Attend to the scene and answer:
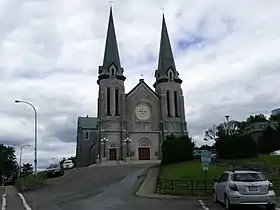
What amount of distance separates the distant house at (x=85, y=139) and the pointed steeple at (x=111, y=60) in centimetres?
1578

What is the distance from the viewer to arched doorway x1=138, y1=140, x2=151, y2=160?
257ft

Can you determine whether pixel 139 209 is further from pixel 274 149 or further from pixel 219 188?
pixel 274 149

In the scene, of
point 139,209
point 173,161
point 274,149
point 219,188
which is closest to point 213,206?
point 219,188

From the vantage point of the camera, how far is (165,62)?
3329 inches

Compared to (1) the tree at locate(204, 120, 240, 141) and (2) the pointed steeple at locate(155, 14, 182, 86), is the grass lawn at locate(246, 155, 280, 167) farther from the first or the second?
(1) the tree at locate(204, 120, 240, 141)

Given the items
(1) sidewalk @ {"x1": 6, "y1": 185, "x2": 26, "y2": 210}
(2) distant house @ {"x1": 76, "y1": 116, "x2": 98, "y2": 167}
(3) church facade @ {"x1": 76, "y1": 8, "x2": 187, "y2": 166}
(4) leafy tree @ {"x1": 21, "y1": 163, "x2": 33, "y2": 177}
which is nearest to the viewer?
(1) sidewalk @ {"x1": 6, "y1": 185, "x2": 26, "y2": 210}

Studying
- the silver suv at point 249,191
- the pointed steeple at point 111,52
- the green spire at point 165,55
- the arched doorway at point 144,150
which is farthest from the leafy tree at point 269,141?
the silver suv at point 249,191

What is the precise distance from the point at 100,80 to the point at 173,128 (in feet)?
54.0

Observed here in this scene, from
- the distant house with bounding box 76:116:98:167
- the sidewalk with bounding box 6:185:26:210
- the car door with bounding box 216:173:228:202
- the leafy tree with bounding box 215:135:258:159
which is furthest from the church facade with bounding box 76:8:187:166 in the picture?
the car door with bounding box 216:173:228:202

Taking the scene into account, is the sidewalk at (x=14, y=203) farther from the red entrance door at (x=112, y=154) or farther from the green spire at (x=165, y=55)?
the green spire at (x=165, y=55)

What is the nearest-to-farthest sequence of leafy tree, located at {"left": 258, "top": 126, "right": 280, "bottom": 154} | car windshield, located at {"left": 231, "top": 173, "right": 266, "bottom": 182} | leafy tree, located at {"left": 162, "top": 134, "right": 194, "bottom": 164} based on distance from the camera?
1. car windshield, located at {"left": 231, "top": 173, "right": 266, "bottom": 182}
2. leafy tree, located at {"left": 162, "top": 134, "right": 194, "bottom": 164}
3. leafy tree, located at {"left": 258, "top": 126, "right": 280, "bottom": 154}

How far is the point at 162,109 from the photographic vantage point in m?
81.4

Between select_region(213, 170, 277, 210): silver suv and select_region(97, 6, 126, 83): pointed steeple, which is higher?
select_region(97, 6, 126, 83): pointed steeple

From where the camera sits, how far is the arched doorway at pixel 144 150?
257 ft
